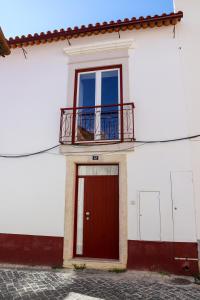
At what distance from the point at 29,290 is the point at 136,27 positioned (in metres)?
6.75

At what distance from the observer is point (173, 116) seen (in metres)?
6.45

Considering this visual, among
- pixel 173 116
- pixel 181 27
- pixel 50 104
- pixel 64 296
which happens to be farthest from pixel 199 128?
pixel 64 296

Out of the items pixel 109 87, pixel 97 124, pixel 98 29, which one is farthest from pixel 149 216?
pixel 98 29

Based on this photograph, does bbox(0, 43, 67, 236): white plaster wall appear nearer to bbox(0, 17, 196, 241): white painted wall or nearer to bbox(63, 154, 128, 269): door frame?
bbox(0, 17, 196, 241): white painted wall

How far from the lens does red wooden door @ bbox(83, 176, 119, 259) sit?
6492 mm

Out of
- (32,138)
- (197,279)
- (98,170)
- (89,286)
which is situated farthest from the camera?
(32,138)

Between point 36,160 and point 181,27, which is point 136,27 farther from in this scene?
point 36,160

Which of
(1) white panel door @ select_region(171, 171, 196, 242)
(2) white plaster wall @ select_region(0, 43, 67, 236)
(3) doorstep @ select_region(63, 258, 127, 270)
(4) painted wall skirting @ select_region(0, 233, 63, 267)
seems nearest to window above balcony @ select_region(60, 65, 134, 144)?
(2) white plaster wall @ select_region(0, 43, 67, 236)

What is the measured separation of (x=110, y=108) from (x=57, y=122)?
59.1 inches

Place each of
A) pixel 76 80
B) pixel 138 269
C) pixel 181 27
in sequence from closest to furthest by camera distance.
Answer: pixel 138 269 < pixel 181 27 < pixel 76 80

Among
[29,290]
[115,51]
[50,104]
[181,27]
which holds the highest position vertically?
[181,27]

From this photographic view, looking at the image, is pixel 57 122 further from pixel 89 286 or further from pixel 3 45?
pixel 89 286

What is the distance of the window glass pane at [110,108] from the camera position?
6.87m

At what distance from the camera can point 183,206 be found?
5.93m
